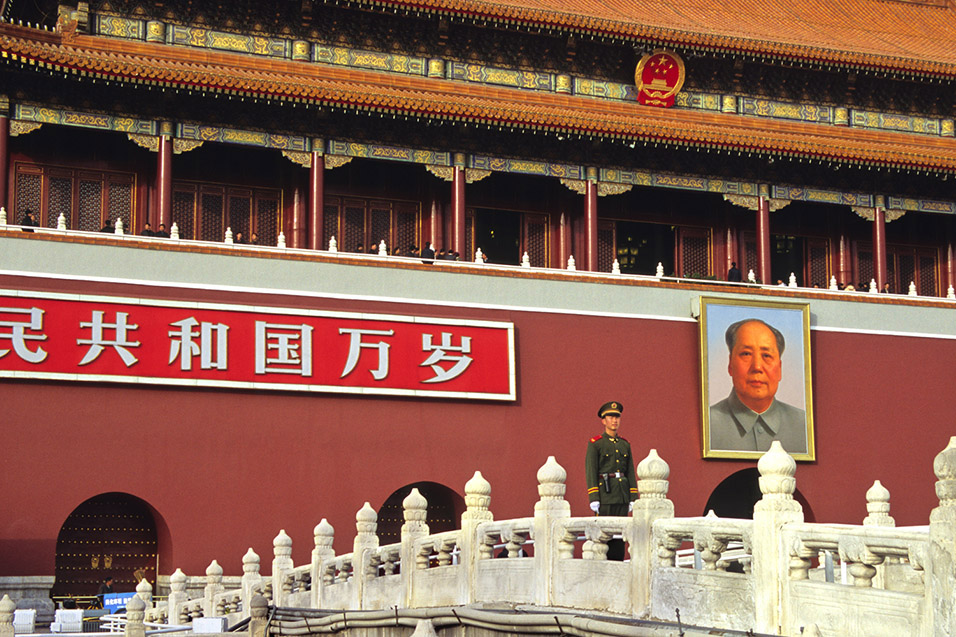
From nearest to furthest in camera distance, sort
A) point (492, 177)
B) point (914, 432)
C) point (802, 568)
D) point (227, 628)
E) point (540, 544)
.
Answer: point (802, 568)
point (540, 544)
point (227, 628)
point (914, 432)
point (492, 177)

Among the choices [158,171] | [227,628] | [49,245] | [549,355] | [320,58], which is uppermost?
[320,58]

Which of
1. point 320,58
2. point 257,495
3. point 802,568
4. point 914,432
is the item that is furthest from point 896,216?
point 802,568

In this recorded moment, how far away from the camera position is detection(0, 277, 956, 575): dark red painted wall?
56.7 feet

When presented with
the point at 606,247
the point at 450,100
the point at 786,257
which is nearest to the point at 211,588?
the point at 450,100

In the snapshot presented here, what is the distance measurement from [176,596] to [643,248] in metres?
10.5

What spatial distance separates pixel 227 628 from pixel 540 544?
14.9 feet

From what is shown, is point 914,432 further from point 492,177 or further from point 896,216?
point 492,177

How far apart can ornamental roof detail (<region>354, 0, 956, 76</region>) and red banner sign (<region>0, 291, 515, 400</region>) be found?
5.53 meters

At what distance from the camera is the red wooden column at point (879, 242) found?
75.4ft

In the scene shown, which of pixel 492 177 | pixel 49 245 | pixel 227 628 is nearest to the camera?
pixel 227 628

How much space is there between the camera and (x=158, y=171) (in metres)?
20.0

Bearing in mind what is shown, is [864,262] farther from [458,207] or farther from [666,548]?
[666,548]

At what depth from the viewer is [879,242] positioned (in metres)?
23.3

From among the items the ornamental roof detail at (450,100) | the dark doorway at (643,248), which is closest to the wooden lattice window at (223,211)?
the ornamental roof detail at (450,100)
